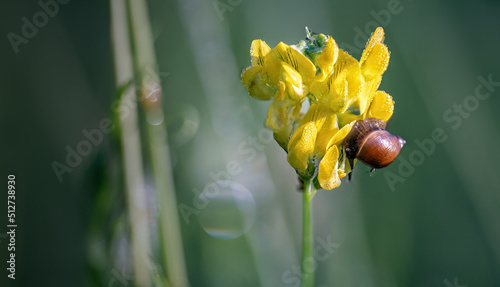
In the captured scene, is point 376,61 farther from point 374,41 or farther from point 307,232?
point 307,232

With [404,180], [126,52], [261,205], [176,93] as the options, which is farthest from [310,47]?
[404,180]

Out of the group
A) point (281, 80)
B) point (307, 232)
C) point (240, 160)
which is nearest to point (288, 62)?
point (281, 80)

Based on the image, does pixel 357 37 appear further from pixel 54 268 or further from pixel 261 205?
pixel 54 268

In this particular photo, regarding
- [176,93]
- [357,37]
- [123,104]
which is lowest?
[123,104]

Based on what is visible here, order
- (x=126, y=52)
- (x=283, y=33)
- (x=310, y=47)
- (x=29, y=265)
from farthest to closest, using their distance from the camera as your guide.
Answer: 1. (x=283, y=33)
2. (x=29, y=265)
3. (x=126, y=52)
4. (x=310, y=47)

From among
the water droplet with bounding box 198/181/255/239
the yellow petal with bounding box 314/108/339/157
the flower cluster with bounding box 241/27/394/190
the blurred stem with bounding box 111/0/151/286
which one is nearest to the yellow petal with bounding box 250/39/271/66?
the flower cluster with bounding box 241/27/394/190
